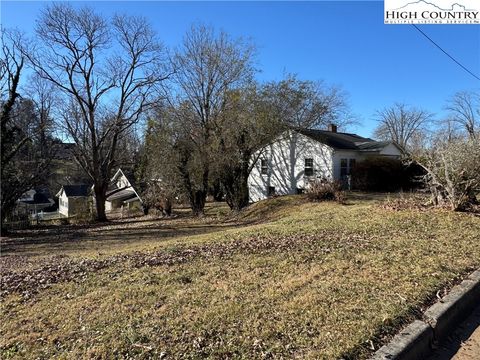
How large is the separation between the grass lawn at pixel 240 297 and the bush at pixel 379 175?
50.6 feet

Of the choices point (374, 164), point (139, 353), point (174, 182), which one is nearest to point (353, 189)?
point (374, 164)

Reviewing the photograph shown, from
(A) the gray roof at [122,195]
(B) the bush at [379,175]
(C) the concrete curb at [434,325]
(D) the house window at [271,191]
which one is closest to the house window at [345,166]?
(B) the bush at [379,175]

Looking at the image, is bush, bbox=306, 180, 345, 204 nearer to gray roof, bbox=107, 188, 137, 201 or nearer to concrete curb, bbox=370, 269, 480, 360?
concrete curb, bbox=370, 269, 480, 360

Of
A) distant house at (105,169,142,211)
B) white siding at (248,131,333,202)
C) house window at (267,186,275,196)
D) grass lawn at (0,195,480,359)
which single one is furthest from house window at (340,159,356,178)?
distant house at (105,169,142,211)

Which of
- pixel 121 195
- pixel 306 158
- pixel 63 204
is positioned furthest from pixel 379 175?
pixel 63 204

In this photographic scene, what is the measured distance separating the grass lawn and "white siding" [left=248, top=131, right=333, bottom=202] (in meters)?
17.8

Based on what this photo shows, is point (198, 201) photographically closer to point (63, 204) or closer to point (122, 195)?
point (122, 195)

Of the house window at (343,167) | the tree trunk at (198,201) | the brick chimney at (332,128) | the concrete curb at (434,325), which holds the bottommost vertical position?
the concrete curb at (434,325)

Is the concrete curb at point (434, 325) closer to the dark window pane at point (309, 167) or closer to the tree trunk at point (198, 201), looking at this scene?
the tree trunk at point (198, 201)

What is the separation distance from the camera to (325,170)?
2469 cm

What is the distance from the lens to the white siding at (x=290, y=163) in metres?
24.8

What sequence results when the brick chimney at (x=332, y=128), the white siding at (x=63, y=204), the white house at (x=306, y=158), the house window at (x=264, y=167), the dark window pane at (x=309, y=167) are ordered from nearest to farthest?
the white house at (x=306, y=158), the dark window pane at (x=309, y=167), the house window at (x=264, y=167), the brick chimney at (x=332, y=128), the white siding at (x=63, y=204)

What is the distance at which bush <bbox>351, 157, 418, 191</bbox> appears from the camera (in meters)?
22.0

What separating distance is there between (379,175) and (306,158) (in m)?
5.55
